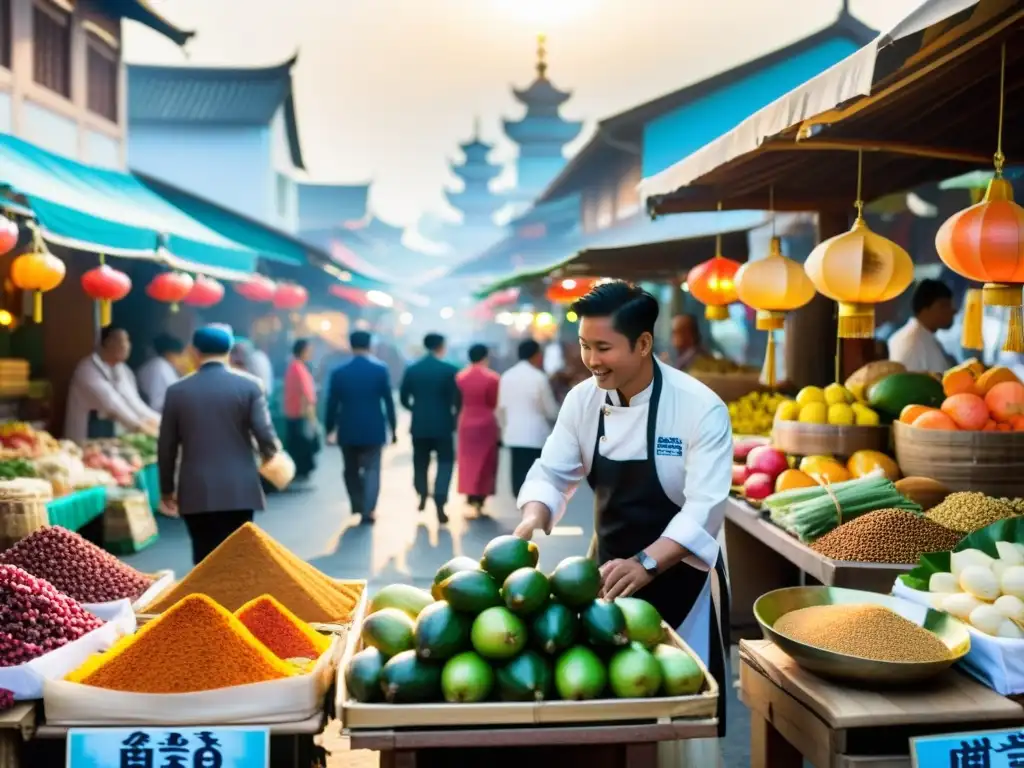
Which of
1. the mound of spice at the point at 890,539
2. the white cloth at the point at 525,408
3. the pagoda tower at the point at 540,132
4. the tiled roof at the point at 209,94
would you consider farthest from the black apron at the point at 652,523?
the pagoda tower at the point at 540,132

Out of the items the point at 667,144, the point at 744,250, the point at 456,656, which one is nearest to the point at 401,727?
the point at 456,656

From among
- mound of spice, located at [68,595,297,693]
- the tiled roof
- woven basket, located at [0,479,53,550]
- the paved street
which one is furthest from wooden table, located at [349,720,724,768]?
the tiled roof

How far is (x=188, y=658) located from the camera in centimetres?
262

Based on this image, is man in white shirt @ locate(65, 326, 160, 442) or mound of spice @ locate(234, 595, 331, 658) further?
man in white shirt @ locate(65, 326, 160, 442)

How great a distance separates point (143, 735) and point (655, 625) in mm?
1345

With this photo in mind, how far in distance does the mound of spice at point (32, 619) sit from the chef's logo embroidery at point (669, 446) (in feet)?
6.10

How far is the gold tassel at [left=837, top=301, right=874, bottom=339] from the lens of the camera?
5156mm

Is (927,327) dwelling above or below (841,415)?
above

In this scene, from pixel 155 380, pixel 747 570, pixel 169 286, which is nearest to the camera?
pixel 747 570

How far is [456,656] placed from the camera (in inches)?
99.4

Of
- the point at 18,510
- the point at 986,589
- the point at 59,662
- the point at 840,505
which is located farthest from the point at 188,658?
the point at 840,505

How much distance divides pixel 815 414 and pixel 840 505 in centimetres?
110

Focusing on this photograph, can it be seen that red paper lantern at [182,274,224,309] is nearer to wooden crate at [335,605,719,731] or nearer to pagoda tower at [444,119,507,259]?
wooden crate at [335,605,719,731]

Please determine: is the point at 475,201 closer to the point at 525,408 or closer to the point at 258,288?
the point at 258,288
